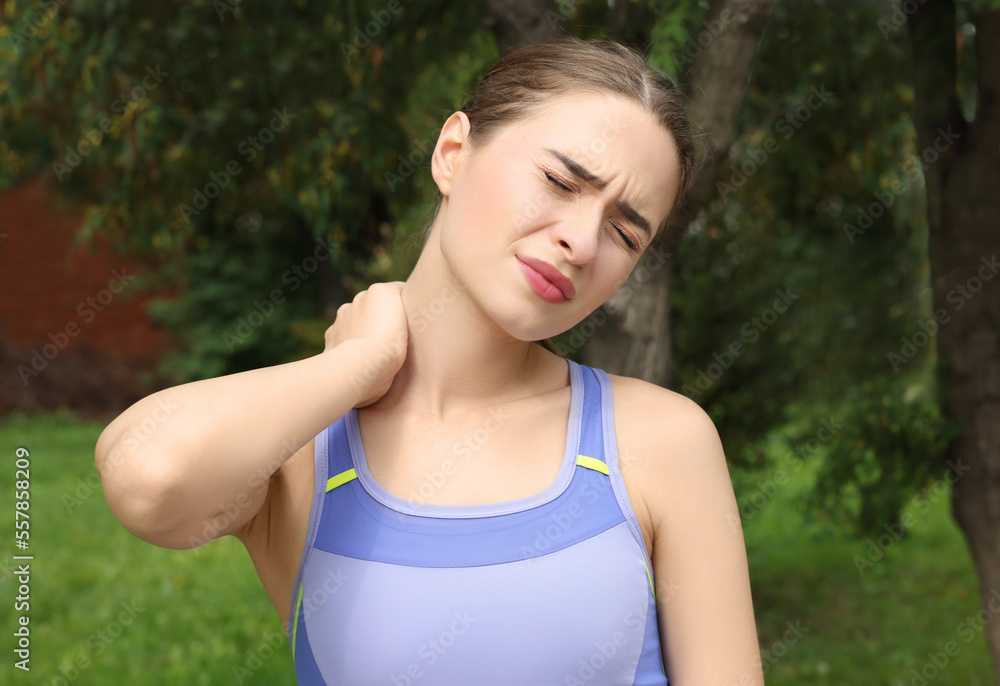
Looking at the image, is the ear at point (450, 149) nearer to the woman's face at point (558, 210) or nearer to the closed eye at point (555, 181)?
the woman's face at point (558, 210)

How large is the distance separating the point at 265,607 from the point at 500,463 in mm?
4453

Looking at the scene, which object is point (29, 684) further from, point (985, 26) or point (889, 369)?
point (985, 26)

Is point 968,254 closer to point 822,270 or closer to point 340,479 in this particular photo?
point 822,270

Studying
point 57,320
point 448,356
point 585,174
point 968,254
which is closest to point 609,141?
point 585,174

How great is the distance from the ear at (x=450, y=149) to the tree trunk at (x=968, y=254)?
2153 millimetres

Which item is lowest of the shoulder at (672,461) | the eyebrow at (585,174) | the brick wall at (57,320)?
the brick wall at (57,320)

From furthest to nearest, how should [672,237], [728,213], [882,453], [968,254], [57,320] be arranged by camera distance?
[57,320] → [728,213] → [882,453] → [968,254] → [672,237]

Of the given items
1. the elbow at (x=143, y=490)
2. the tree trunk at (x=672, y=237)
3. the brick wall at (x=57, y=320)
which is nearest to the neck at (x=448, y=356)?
the elbow at (x=143, y=490)

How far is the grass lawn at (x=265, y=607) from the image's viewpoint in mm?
4453

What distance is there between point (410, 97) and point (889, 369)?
242 cm

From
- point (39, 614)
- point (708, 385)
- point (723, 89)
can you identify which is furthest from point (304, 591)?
point (39, 614)

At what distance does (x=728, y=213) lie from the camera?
4500mm

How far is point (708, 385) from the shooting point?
437 cm

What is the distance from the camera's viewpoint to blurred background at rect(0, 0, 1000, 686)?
2.98 meters
